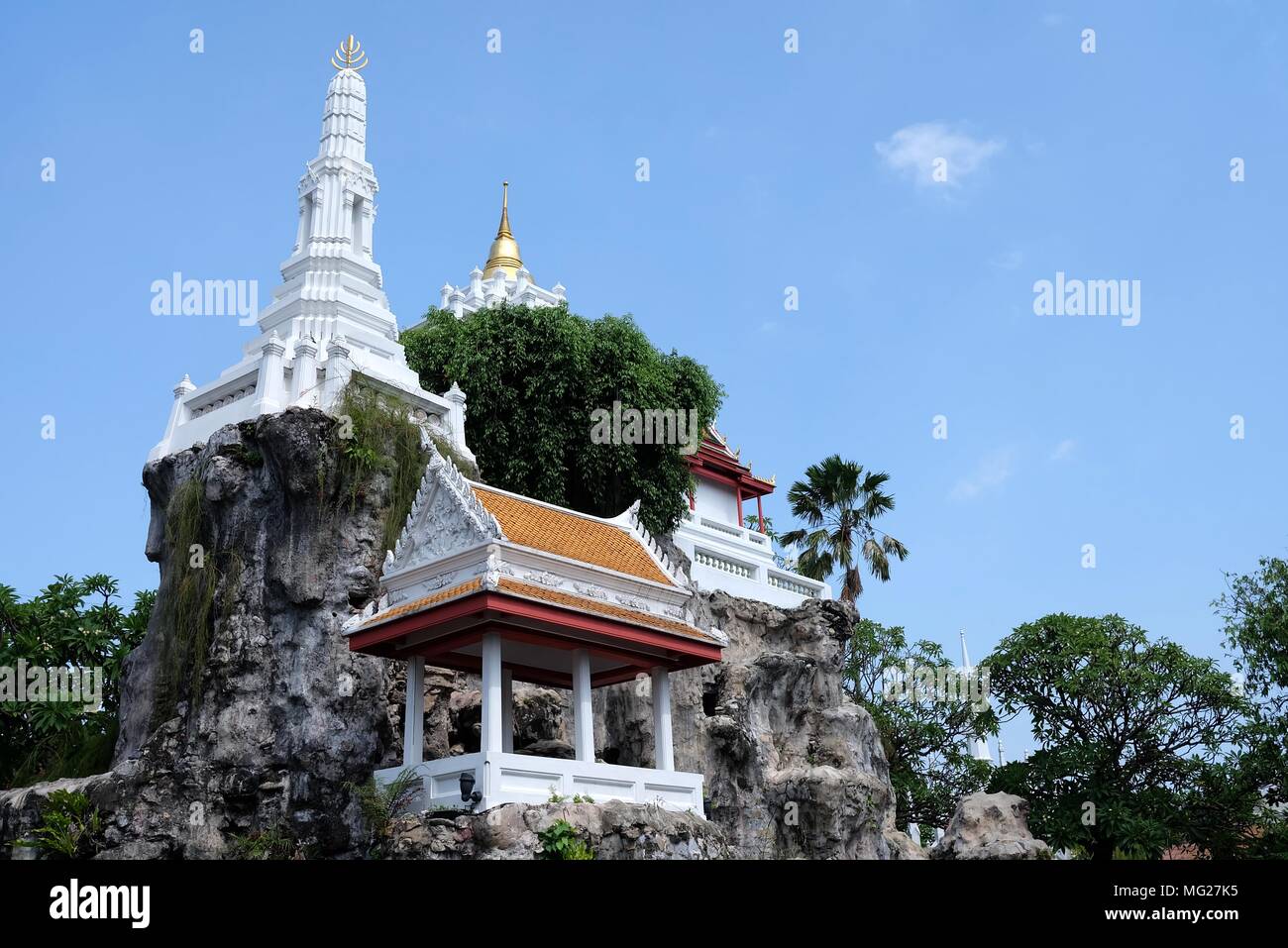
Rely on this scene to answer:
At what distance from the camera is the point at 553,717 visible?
23.0 meters

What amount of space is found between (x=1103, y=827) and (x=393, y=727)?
737 inches

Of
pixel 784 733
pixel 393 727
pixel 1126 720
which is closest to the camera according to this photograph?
pixel 393 727

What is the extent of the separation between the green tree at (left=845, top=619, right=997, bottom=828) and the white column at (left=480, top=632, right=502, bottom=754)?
23.1 metres

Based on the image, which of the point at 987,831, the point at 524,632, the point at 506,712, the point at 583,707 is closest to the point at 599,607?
the point at 524,632

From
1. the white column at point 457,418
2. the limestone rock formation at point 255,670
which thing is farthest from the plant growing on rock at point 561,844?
the white column at point 457,418

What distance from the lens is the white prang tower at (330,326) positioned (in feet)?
82.8

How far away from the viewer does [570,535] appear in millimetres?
20750

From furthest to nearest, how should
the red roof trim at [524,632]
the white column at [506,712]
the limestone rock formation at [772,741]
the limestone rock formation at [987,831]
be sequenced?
the limestone rock formation at [772,741], the limestone rock formation at [987,831], the white column at [506,712], the red roof trim at [524,632]

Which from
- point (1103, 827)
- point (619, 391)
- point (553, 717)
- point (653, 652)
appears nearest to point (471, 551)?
point (653, 652)

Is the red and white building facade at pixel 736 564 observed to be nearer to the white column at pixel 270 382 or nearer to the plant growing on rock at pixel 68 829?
the white column at pixel 270 382

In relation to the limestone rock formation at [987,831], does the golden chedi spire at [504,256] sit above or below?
above

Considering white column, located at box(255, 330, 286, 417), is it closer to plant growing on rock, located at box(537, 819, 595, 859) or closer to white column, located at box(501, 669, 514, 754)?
white column, located at box(501, 669, 514, 754)

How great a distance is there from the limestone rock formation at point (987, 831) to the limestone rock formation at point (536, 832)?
7.83m
